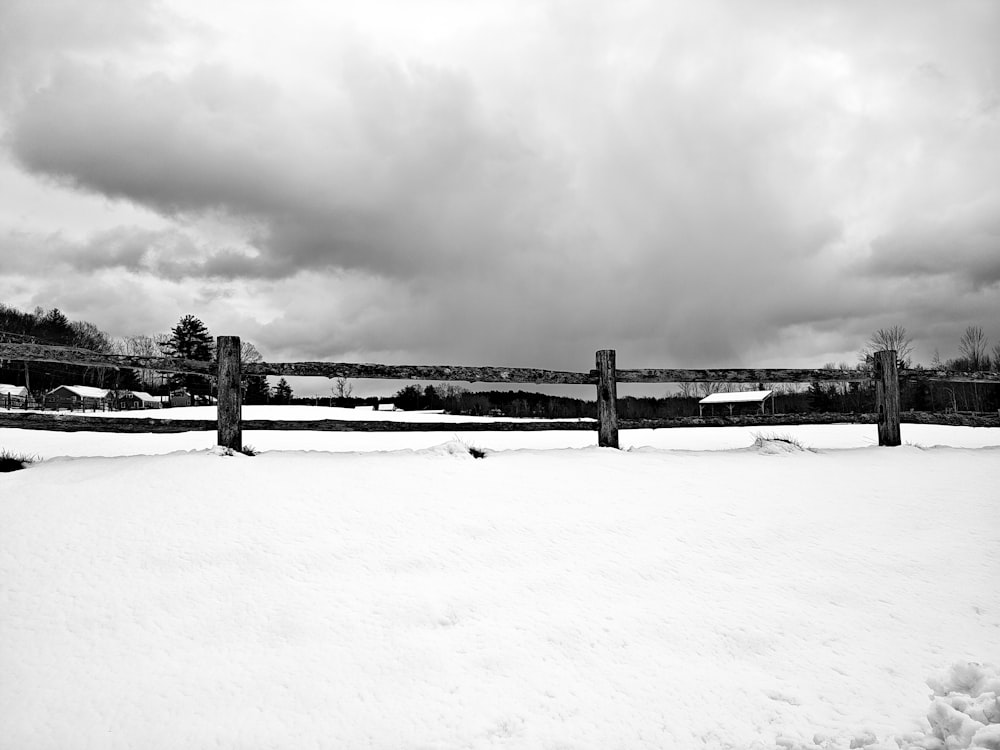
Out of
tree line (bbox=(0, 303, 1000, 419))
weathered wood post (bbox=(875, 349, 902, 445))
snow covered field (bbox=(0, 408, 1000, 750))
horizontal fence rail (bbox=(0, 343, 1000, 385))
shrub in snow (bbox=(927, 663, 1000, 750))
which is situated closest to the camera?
shrub in snow (bbox=(927, 663, 1000, 750))

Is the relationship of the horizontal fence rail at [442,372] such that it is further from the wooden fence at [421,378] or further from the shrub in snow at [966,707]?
the shrub in snow at [966,707]

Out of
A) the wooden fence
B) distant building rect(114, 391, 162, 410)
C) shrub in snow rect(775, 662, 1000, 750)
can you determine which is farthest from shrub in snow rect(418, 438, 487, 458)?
distant building rect(114, 391, 162, 410)

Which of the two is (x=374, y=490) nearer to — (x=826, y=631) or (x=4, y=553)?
(x=4, y=553)

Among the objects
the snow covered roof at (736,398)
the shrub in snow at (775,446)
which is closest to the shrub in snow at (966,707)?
the shrub in snow at (775,446)

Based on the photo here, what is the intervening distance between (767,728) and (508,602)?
4.71ft

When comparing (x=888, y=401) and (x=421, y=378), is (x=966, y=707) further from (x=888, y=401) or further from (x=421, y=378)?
(x=888, y=401)

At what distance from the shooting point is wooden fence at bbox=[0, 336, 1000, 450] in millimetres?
5961

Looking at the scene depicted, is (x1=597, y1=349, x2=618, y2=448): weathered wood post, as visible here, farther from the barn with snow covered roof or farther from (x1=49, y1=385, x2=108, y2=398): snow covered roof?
(x1=49, y1=385, x2=108, y2=398): snow covered roof

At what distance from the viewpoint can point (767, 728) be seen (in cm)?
232

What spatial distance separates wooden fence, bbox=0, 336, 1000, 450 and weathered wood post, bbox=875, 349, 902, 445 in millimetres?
12

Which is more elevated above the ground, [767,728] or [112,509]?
[112,509]

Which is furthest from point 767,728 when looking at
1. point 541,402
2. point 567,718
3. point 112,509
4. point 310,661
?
point 541,402

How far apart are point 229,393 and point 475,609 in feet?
13.5

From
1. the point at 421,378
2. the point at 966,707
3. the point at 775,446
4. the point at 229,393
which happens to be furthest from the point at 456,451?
the point at 966,707
